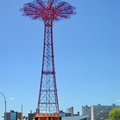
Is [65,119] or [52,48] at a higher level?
[52,48]

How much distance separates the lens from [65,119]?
369 ft

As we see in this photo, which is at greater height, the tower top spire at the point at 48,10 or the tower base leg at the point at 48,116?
the tower top spire at the point at 48,10

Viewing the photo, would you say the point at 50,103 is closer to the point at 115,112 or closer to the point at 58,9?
the point at 58,9

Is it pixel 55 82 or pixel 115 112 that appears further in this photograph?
pixel 115 112

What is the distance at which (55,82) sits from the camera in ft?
221

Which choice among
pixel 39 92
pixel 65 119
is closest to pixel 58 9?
pixel 39 92

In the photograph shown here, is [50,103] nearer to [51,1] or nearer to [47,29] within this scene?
[47,29]

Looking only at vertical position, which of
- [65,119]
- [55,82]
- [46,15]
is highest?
[46,15]

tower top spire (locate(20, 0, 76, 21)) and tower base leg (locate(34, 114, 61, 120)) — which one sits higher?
tower top spire (locate(20, 0, 76, 21))

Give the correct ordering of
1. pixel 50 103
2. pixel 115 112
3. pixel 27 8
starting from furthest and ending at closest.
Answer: pixel 115 112, pixel 27 8, pixel 50 103

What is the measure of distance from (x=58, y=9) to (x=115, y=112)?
81.3 m

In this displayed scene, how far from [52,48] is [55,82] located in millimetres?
7287

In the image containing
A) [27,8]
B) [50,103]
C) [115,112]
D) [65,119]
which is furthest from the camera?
[115,112]

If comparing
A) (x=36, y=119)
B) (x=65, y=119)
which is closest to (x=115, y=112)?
(x=65, y=119)
